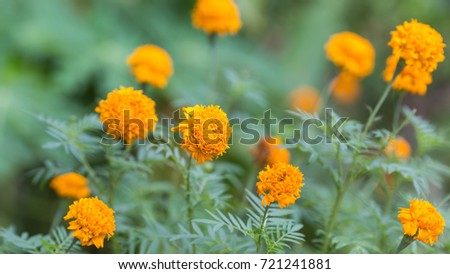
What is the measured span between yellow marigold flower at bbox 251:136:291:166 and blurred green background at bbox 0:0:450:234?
1.06 feet

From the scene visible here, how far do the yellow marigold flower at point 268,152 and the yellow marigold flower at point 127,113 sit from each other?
278mm

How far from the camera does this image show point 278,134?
3.68 feet

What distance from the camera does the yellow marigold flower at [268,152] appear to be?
1091 mm

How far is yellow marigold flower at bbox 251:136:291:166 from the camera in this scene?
109 centimetres

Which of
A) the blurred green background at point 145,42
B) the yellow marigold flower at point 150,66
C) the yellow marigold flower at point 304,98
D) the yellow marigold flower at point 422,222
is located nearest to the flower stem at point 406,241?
the yellow marigold flower at point 422,222

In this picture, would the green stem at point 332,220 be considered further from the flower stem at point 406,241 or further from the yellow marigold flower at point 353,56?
the yellow marigold flower at point 353,56

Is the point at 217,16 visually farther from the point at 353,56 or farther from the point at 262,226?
the point at 262,226

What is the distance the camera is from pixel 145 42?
91.4 inches

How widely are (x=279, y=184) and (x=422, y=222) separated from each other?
0.71 feet

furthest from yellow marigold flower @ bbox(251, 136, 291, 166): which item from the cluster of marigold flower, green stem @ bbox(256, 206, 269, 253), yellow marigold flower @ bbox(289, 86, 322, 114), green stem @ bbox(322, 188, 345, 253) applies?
yellow marigold flower @ bbox(289, 86, 322, 114)

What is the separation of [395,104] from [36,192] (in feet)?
3.99

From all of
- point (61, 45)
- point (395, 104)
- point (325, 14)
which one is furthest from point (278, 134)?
point (325, 14)

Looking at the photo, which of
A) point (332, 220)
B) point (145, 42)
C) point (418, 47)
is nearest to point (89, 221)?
point (332, 220)
